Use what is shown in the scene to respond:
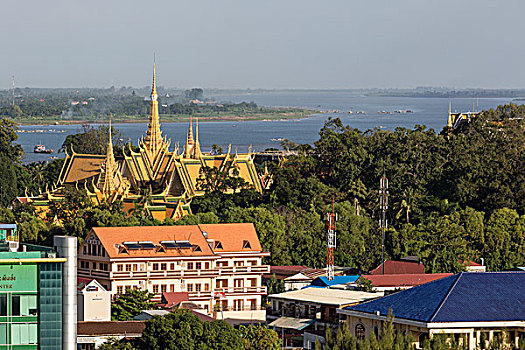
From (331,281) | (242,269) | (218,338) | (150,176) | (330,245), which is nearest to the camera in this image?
(218,338)

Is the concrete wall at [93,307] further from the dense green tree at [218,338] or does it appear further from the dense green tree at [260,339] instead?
the dense green tree at [218,338]

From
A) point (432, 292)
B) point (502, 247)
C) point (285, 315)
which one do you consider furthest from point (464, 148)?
point (432, 292)

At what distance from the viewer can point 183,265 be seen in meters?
74.4

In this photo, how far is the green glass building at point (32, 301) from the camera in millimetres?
44531

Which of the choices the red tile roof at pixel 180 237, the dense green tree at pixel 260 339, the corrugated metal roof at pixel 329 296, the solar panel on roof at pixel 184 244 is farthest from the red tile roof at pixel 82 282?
the dense green tree at pixel 260 339

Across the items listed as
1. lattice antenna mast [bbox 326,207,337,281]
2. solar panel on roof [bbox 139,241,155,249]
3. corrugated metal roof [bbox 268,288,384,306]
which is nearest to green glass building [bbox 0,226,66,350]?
corrugated metal roof [bbox 268,288,384,306]

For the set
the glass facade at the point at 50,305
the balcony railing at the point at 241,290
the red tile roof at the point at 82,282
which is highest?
the glass facade at the point at 50,305

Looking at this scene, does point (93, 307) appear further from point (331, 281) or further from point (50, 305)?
point (50, 305)

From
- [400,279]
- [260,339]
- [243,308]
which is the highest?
[260,339]

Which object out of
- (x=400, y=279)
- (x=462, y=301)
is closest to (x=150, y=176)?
(x=400, y=279)

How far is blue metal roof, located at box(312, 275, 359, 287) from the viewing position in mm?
72688

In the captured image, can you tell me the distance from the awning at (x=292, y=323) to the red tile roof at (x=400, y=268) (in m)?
15.1

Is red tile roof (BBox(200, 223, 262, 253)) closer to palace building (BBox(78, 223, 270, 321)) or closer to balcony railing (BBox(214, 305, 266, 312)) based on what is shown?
palace building (BBox(78, 223, 270, 321))

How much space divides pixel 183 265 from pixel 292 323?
11.7 meters
